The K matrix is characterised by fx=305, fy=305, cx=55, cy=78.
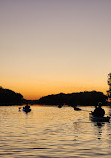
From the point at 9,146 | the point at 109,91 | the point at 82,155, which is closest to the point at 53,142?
the point at 9,146

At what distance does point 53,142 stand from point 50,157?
7.94 m

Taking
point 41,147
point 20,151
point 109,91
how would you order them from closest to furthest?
1. point 20,151
2. point 41,147
3. point 109,91

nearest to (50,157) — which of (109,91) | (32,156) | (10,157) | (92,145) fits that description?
(32,156)

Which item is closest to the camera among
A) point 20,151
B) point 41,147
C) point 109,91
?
point 20,151

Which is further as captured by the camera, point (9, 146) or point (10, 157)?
point (9, 146)

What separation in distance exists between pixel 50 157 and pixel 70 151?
3061mm

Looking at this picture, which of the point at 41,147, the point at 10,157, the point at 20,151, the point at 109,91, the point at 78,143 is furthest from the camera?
the point at 109,91

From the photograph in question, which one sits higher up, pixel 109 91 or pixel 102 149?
pixel 109 91

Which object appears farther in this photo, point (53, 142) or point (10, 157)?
point (53, 142)

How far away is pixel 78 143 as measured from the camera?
99.6 ft

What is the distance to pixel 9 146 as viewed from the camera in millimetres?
28234

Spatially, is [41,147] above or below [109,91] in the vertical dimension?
below

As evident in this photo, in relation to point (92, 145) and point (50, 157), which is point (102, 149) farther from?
point (50, 157)

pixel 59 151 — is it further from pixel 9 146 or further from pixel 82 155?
pixel 9 146
